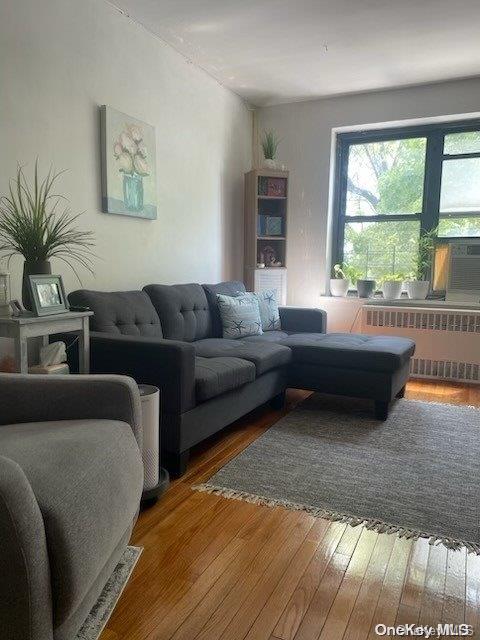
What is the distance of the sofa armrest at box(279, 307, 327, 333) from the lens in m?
3.69

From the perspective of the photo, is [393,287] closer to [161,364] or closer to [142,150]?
[142,150]

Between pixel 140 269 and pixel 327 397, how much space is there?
1656 millimetres

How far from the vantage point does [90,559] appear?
976 millimetres

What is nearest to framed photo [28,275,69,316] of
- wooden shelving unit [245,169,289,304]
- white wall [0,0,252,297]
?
white wall [0,0,252,297]

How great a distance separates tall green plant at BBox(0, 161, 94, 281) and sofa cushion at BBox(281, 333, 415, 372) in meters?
1.46

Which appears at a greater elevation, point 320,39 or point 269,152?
point 320,39

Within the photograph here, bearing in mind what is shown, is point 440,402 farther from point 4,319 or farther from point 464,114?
point 4,319

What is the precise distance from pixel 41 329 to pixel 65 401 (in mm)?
581

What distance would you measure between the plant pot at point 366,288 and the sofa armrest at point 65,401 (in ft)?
10.9

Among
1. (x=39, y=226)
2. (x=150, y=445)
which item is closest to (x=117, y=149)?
(x=39, y=226)

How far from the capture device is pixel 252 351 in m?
2.67

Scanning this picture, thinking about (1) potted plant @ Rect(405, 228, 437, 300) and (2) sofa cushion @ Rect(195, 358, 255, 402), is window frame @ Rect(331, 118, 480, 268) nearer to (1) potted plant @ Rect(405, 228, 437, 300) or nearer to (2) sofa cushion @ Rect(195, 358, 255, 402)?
(1) potted plant @ Rect(405, 228, 437, 300)

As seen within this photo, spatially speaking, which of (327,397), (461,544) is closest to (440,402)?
(327,397)

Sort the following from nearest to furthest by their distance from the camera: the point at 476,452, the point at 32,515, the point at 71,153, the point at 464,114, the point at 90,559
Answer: the point at 32,515, the point at 90,559, the point at 476,452, the point at 71,153, the point at 464,114
